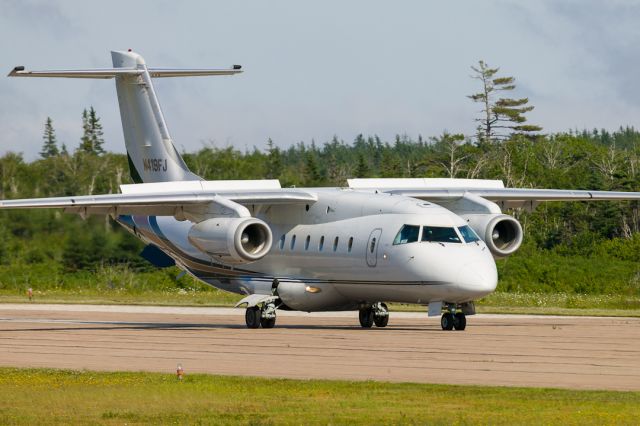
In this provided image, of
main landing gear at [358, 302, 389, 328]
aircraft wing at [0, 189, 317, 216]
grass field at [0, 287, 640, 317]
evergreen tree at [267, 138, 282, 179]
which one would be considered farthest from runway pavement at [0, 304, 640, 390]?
evergreen tree at [267, 138, 282, 179]

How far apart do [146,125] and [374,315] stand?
31.3 feet

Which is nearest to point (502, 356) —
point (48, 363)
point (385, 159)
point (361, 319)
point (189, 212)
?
point (48, 363)

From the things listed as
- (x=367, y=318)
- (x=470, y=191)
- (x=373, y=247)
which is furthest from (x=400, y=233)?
(x=470, y=191)

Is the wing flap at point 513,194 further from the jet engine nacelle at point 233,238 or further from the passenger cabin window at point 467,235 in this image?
the jet engine nacelle at point 233,238

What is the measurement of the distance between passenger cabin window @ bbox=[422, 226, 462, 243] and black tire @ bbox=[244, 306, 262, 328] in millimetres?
4721

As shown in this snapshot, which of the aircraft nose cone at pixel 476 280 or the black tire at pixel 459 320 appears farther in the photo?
the black tire at pixel 459 320

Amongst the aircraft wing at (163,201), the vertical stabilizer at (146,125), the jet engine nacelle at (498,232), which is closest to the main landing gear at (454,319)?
the jet engine nacelle at (498,232)

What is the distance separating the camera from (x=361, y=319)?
27.8m

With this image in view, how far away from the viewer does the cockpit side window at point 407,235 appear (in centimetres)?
2516

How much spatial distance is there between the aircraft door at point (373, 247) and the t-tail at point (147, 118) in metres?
8.12

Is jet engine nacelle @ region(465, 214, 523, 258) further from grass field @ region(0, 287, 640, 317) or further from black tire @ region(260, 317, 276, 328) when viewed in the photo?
grass field @ region(0, 287, 640, 317)

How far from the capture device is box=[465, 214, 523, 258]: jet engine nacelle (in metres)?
27.8

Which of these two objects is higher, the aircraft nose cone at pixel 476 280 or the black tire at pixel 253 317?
the aircraft nose cone at pixel 476 280

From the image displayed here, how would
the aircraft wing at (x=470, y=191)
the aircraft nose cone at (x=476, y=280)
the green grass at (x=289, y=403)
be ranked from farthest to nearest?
the aircraft wing at (x=470, y=191), the aircraft nose cone at (x=476, y=280), the green grass at (x=289, y=403)
